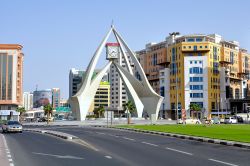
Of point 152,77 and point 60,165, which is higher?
point 152,77

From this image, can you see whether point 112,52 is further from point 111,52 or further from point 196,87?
point 196,87

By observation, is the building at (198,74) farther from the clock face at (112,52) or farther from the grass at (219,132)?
the grass at (219,132)

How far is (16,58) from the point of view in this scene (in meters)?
134

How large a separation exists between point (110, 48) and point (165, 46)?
35.7 m

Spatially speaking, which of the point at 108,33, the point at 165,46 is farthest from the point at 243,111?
the point at 108,33

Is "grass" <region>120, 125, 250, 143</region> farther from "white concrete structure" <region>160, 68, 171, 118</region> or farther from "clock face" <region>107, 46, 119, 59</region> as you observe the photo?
"white concrete structure" <region>160, 68, 171, 118</region>

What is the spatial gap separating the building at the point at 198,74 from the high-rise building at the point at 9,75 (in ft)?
164

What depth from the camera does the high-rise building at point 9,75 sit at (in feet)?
435

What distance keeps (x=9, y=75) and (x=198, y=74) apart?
206 ft

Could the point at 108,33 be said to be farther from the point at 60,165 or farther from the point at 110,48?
the point at 60,165

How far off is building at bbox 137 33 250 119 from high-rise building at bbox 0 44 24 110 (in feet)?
164

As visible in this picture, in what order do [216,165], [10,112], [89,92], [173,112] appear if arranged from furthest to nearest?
[173,112], [10,112], [89,92], [216,165]

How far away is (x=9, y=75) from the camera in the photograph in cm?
13350

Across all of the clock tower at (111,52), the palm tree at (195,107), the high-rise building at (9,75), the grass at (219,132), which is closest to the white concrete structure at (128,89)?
the clock tower at (111,52)
